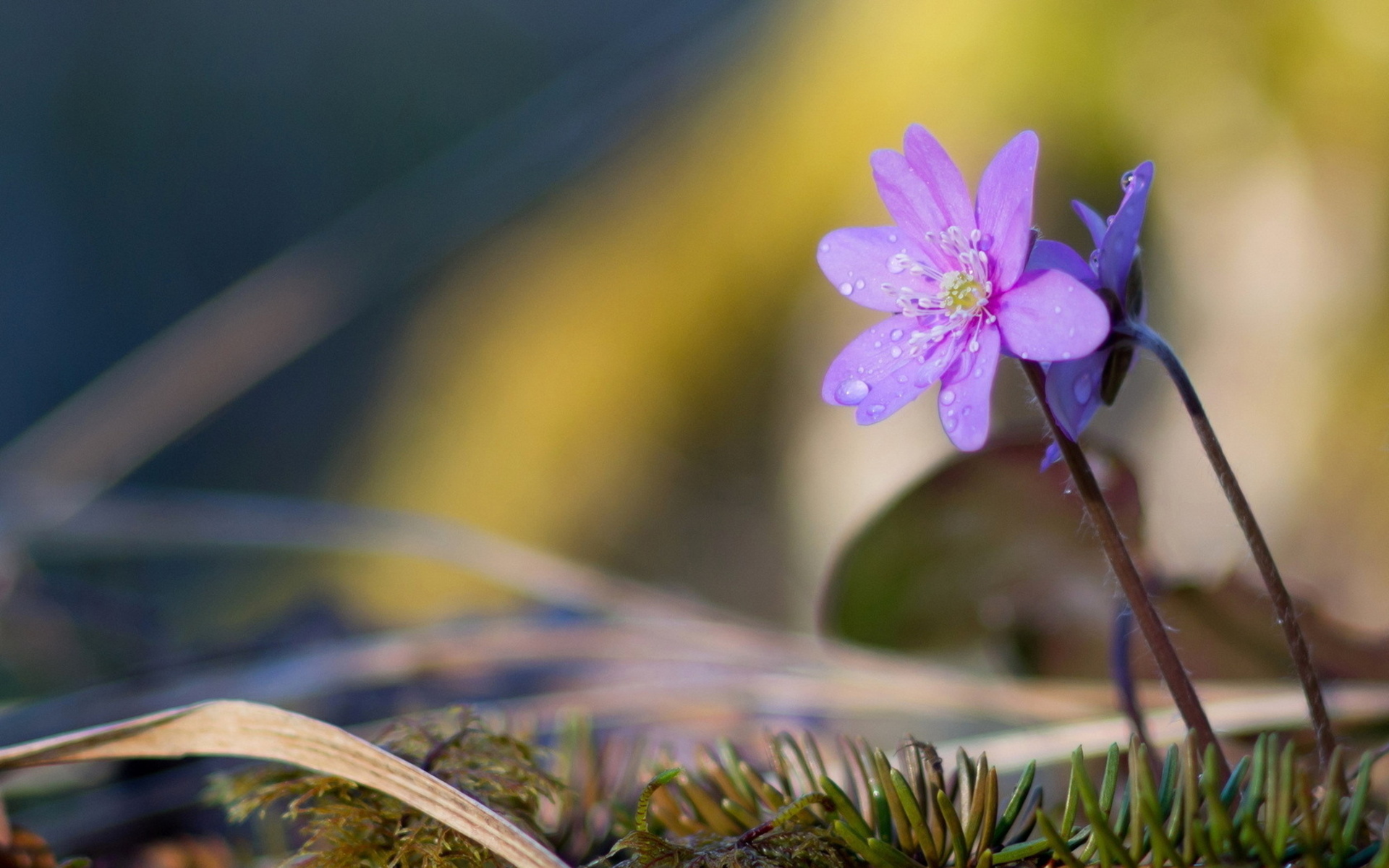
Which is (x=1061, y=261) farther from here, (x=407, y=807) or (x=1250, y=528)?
(x=407, y=807)

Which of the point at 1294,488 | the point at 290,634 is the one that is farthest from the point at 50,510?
the point at 1294,488

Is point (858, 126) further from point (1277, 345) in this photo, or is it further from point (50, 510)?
point (50, 510)

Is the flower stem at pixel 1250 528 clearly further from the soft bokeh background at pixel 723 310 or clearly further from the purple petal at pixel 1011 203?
the soft bokeh background at pixel 723 310

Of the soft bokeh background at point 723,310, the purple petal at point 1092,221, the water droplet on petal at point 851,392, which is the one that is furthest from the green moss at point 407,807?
the soft bokeh background at point 723,310

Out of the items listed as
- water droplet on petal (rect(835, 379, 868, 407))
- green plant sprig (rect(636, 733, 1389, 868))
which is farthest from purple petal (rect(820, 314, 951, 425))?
green plant sprig (rect(636, 733, 1389, 868))

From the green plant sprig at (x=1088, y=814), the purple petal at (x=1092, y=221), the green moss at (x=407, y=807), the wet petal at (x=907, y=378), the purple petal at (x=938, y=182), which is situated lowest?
the green plant sprig at (x=1088, y=814)

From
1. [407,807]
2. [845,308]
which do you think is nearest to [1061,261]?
[407,807]
